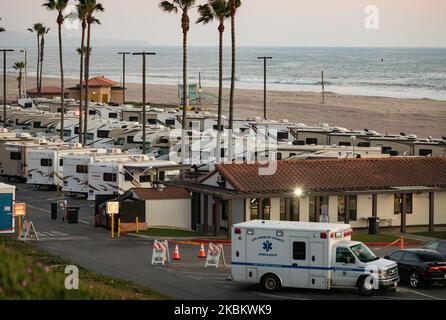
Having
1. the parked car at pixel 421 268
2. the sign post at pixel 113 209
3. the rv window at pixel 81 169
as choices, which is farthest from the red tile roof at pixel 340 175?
the rv window at pixel 81 169

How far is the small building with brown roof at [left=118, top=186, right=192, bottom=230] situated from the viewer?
4575cm

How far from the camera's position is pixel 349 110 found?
135750 mm

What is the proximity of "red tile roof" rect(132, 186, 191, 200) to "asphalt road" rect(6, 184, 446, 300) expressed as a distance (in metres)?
2.16

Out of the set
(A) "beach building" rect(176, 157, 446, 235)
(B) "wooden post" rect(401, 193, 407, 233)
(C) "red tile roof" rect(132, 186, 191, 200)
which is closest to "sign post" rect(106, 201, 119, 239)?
(C) "red tile roof" rect(132, 186, 191, 200)

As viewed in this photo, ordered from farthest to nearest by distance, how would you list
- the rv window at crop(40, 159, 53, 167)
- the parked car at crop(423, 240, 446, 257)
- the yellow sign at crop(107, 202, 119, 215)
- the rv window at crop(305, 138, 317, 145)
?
1. the rv window at crop(305, 138, 317, 145)
2. the rv window at crop(40, 159, 53, 167)
3. the yellow sign at crop(107, 202, 119, 215)
4. the parked car at crop(423, 240, 446, 257)

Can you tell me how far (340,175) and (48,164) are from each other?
20.3 metres

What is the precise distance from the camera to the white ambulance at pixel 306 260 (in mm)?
31688

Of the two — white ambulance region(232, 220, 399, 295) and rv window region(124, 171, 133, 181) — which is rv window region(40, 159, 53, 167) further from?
white ambulance region(232, 220, 399, 295)

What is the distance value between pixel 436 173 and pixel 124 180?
14682 millimetres

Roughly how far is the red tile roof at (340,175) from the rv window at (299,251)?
1197 centimetres

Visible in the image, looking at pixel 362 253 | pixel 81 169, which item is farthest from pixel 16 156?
pixel 362 253
